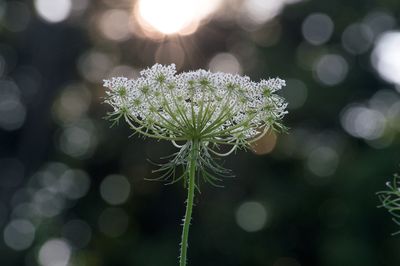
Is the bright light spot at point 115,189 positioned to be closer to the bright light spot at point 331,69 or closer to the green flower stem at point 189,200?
the bright light spot at point 331,69

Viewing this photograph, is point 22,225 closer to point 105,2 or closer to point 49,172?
point 49,172

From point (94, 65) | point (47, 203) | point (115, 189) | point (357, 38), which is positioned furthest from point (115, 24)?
point (357, 38)

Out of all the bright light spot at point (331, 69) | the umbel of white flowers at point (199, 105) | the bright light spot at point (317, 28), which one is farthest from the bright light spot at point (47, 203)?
the umbel of white flowers at point (199, 105)

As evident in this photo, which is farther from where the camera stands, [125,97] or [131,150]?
[131,150]

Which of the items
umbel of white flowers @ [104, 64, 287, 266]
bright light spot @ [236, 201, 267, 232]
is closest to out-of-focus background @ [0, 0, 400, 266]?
bright light spot @ [236, 201, 267, 232]

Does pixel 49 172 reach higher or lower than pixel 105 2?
lower

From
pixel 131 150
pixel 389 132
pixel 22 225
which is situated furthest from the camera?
pixel 22 225

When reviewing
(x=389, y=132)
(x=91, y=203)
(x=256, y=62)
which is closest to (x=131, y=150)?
(x=91, y=203)
